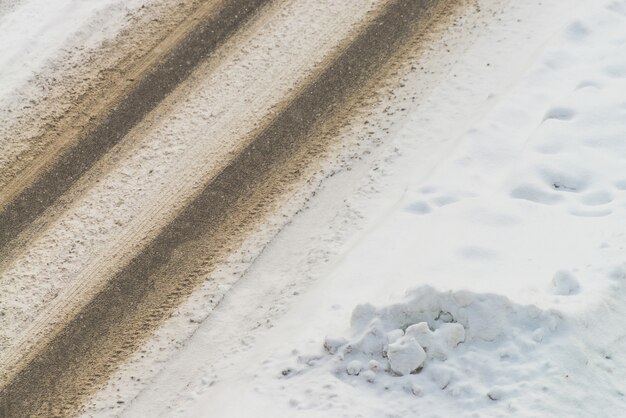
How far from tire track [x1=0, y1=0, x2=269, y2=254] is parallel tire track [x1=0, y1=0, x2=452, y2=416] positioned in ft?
0.11

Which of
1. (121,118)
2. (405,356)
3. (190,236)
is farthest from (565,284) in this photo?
(121,118)

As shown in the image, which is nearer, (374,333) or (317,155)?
(374,333)

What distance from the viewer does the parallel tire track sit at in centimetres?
677

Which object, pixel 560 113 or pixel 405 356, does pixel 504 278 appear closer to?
pixel 405 356

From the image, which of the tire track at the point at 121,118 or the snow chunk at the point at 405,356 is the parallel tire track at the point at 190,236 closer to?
the tire track at the point at 121,118

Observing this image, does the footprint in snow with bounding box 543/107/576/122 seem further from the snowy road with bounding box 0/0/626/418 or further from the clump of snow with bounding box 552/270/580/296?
the clump of snow with bounding box 552/270/580/296

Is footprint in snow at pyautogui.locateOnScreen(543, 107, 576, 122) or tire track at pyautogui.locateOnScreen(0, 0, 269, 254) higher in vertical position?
tire track at pyautogui.locateOnScreen(0, 0, 269, 254)

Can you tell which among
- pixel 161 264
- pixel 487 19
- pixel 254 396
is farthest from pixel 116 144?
pixel 487 19

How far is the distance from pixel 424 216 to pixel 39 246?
3346mm

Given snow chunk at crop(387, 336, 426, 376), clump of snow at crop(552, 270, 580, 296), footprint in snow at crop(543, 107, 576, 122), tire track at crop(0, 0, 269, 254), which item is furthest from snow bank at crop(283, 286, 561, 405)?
tire track at crop(0, 0, 269, 254)

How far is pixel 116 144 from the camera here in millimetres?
8383

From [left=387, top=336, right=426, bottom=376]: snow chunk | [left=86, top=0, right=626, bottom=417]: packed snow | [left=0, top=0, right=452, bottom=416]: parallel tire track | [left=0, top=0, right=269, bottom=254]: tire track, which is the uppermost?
[left=0, top=0, right=269, bottom=254]: tire track

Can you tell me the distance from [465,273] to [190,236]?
99.8 inches

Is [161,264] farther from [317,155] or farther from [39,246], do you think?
[317,155]
